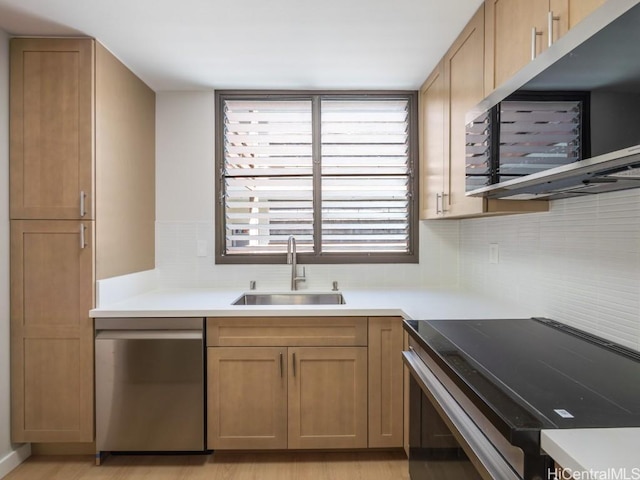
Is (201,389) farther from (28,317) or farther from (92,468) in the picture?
(28,317)

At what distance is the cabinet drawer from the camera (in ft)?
6.77

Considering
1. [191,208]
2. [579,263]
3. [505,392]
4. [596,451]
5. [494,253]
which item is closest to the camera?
[596,451]

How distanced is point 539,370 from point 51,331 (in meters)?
2.26

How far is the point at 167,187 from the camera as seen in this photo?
9.00 ft

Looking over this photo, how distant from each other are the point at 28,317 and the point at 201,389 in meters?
0.99

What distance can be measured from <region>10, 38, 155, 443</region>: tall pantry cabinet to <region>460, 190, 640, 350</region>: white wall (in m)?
2.24

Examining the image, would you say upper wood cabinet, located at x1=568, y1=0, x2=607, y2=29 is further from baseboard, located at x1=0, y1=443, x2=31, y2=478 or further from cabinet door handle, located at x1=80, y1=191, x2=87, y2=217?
baseboard, located at x1=0, y1=443, x2=31, y2=478

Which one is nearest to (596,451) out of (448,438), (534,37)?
(448,438)

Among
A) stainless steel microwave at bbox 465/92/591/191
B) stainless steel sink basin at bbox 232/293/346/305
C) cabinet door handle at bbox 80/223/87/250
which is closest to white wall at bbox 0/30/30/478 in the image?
cabinet door handle at bbox 80/223/87/250

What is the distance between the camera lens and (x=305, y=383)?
208 cm

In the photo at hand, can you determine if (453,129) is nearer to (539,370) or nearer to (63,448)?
(539,370)

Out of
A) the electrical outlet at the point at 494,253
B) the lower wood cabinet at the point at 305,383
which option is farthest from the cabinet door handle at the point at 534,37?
the lower wood cabinet at the point at 305,383

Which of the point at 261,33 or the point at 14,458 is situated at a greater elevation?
the point at 261,33

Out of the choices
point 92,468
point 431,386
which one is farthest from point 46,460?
point 431,386
